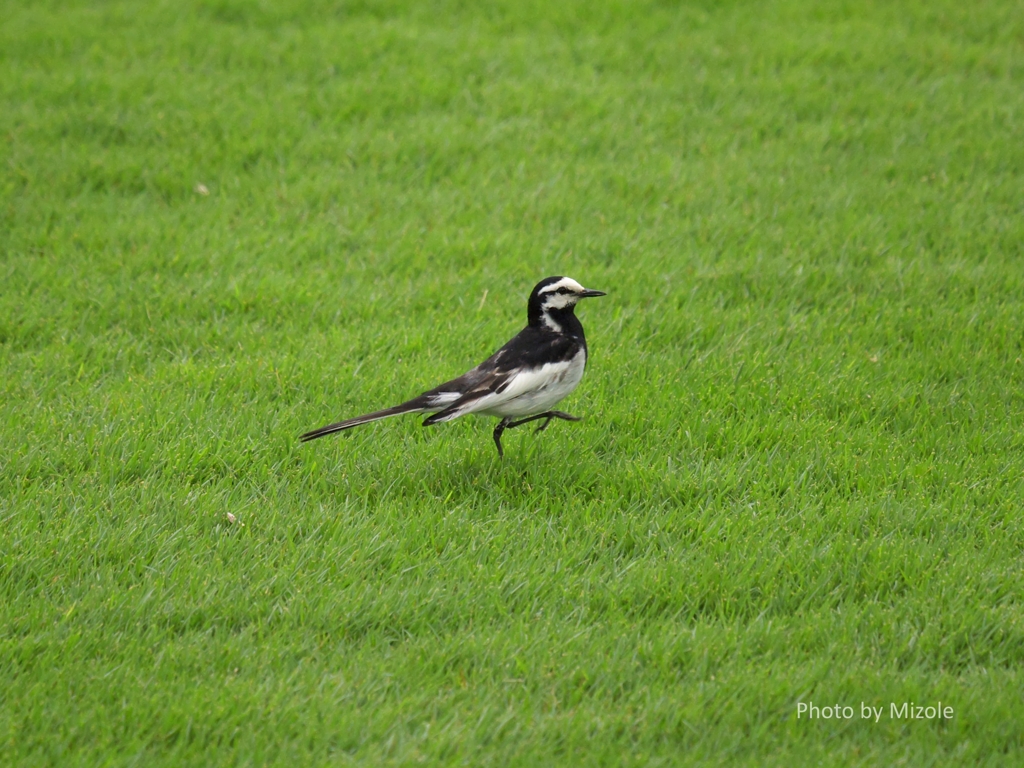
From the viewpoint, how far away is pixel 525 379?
17.9ft

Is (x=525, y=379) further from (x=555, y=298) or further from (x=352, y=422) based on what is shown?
(x=352, y=422)

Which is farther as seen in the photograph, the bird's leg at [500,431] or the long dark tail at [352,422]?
the bird's leg at [500,431]

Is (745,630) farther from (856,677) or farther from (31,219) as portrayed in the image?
(31,219)

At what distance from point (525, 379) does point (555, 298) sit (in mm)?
706

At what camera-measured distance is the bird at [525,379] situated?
5.39 m

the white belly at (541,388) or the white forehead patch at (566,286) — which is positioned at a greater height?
the white forehead patch at (566,286)

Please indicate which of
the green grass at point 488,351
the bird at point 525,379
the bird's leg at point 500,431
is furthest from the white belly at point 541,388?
the green grass at point 488,351

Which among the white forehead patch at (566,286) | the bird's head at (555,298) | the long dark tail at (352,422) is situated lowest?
the long dark tail at (352,422)

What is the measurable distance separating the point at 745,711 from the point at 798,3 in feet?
33.7

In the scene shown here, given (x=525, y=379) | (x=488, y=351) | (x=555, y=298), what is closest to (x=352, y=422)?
(x=525, y=379)

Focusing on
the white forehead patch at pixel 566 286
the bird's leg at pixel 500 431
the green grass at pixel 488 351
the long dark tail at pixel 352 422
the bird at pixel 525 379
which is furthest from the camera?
the white forehead patch at pixel 566 286

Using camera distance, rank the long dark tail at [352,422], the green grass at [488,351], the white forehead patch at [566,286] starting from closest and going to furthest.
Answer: the green grass at [488,351] < the long dark tail at [352,422] < the white forehead patch at [566,286]

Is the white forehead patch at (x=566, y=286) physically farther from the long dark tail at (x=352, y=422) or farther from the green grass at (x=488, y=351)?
the long dark tail at (x=352, y=422)

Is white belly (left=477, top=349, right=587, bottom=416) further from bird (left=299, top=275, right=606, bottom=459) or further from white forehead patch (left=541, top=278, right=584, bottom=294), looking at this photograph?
white forehead patch (left=541, top=278, right=584, bottom=294)
